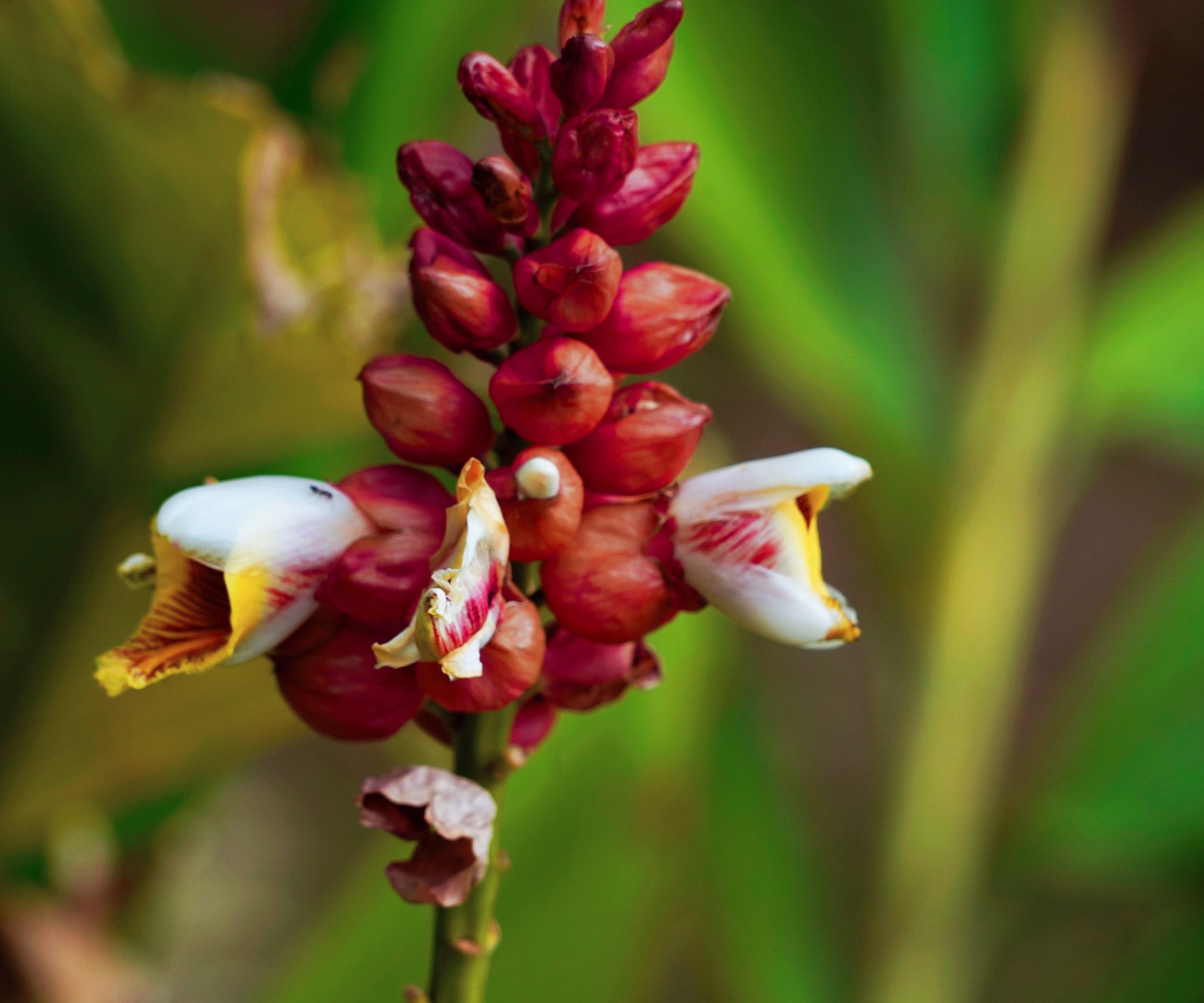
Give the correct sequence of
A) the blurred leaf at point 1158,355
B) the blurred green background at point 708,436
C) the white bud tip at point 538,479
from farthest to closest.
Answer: the blurred leaf at point 1158,355
the blurred green background at point 708,436
the white bud tip at point 538,479

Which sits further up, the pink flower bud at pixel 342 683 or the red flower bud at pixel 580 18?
the red flower bud at pixel 580 18

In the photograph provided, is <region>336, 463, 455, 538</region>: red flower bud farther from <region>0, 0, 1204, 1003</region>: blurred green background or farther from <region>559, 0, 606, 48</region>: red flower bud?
<region>0, 0, 1204, 1003</region>: blurred green background

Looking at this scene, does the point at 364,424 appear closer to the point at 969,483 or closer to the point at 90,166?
the point at 90,166

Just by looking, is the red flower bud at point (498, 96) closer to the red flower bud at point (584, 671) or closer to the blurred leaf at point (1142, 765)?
the red flower bud at point (584, 671)

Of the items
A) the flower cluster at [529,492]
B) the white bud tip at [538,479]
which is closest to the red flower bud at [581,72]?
the flower cluster at [529,492]

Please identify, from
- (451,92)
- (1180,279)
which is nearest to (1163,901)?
(1180,279)

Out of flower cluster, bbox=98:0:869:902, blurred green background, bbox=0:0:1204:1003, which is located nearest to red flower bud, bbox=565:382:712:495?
flower cluster, bbox=98:0:869:902
